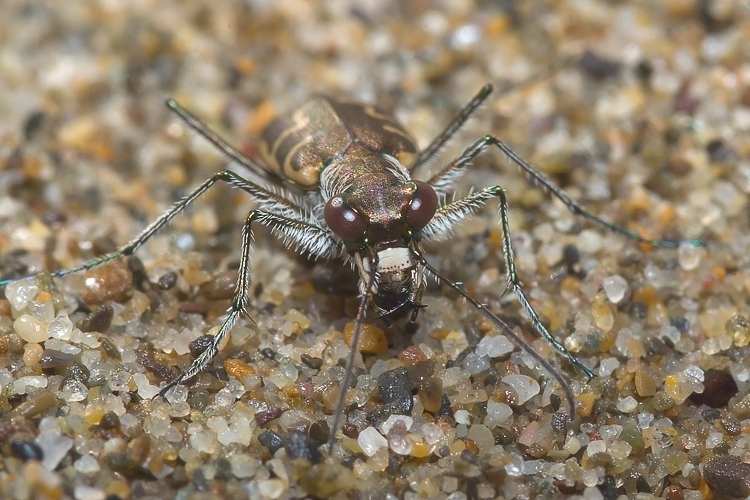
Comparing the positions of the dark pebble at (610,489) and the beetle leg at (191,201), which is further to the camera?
the beetle leg at (191,201)

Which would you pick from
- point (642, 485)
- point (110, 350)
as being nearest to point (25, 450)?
point (110, 350)

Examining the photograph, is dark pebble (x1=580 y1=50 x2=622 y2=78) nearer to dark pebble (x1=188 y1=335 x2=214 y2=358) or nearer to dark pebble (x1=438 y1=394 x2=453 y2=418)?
dark pebble (x1=438 y1=394 x2=453 y2=418)

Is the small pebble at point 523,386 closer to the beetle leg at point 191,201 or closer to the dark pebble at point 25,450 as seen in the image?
the beetle leg at point 191,201

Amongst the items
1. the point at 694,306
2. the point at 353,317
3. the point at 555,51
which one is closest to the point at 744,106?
the point at 555,51

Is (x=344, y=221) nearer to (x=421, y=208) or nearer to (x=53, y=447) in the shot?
(x=421, y=208)

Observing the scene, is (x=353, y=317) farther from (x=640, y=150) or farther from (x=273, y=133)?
(x=640, y=150)

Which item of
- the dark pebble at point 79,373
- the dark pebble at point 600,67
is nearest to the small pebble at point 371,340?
the dark pebble at point 79,373

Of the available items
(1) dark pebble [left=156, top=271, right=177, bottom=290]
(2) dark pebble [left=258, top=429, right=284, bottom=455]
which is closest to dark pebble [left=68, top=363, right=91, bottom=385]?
(1) dark pebble [left=156, top=271, right=177, bottom=290]
